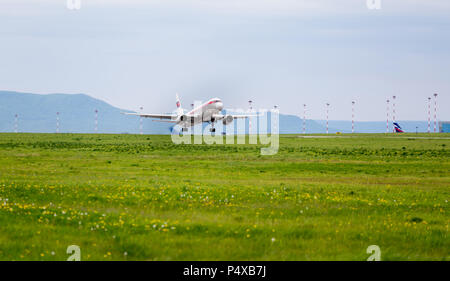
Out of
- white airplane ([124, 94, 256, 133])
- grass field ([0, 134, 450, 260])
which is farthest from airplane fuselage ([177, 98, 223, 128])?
grass field ([0, 134, 450, 260])

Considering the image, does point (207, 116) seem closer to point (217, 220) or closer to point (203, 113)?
point (203, 113)

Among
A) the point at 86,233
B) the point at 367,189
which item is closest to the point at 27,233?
the point at 86,233

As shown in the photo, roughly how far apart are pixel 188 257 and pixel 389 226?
8333 mm

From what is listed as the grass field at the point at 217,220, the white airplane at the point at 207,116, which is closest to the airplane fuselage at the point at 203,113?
the white airplane at the point at 207,116

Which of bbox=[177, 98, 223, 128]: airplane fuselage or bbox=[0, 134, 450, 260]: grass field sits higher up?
bbox=[177, 98, 223, 128]: airplane fuselage

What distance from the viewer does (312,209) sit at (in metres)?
22.5

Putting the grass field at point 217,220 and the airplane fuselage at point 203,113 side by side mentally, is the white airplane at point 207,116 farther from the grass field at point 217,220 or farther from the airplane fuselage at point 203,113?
the grass field at point 217,220

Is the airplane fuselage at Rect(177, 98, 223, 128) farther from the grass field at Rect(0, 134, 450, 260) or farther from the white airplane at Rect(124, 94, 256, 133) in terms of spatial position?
the grass field at Rect(0, 134, 450, 260)

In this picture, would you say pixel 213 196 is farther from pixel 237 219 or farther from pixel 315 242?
pixel 315 242

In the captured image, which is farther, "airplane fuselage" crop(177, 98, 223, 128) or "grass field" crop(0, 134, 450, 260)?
"airplane fuselage" crop(177, 98, 223, 128)

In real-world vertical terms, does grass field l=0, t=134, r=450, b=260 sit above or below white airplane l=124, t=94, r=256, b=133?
below

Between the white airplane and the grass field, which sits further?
the white airplane
